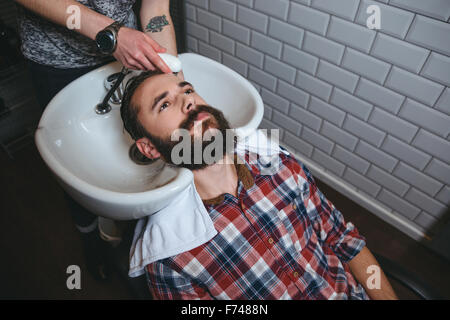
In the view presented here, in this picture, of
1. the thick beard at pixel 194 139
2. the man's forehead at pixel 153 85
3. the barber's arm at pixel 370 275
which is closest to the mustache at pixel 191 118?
the thick beard at pixel 194 139

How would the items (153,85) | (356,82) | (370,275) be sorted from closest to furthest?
1. (153,85)
2. (370,275)
3. (356,82)

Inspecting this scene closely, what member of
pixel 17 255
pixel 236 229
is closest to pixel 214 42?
pixel 236 229

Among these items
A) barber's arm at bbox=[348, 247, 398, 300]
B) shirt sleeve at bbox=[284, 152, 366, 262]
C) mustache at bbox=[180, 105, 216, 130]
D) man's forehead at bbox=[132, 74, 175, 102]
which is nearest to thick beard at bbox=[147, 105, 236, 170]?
mustache at bbox=[180, 105, 216, 130]

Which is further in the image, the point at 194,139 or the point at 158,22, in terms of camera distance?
the point at 158,22

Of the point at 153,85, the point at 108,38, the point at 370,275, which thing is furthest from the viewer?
the point at 370,275

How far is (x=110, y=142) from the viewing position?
122 cm

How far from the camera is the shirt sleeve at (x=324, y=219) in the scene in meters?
1.21

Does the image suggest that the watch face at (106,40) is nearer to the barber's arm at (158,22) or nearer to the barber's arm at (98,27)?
the barber's arm at (98,27)

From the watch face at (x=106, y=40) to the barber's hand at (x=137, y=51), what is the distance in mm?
24

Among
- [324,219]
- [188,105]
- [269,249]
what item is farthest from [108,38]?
[324,219]

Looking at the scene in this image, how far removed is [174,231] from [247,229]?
26cm

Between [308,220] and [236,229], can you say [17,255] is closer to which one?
[236,229]

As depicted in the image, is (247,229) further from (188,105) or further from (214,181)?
(188,105)
